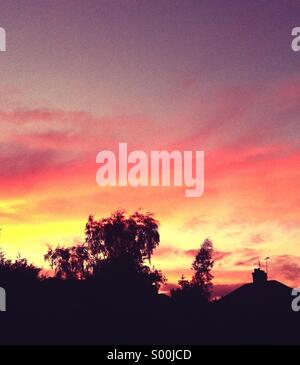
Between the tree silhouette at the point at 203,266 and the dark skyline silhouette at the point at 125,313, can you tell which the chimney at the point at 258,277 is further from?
the tree silhouette at the point at 203,266

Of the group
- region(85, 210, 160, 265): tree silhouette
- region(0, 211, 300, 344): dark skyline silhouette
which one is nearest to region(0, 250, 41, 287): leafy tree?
region(0, 211, 300, 344): dark skyline silhouette

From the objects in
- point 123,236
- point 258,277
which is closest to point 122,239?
point 123,236

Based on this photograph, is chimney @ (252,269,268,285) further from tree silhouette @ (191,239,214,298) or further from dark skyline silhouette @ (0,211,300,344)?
tree silhouette @ (191,239,214,298)

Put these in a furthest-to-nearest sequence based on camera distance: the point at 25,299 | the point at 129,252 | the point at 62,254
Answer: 1. the point at 62,254
2. the point at 129,252
3. the point at 25,299

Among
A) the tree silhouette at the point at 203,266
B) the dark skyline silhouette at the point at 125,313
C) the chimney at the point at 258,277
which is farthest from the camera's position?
the tree silhouette at the point at 203,266

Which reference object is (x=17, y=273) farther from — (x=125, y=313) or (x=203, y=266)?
(x=203, y=266)

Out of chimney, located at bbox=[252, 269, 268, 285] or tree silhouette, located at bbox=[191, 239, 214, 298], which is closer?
chimney, located at bbox=[252, 269, 268, 285]

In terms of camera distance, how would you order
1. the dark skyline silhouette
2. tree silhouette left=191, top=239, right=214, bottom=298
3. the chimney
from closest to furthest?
the dark skyline silhouette < the chimney < tree silhouette left=191, top=239, right=214, bottom=298

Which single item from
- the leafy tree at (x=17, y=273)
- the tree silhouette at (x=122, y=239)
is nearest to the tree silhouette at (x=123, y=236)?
the tree silhouette at (x=122, y=239)

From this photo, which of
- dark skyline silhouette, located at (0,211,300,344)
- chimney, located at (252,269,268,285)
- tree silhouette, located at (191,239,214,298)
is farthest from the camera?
tree silhouette, located at (191,239,214,298)

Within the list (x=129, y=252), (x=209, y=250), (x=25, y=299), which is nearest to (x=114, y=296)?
(x=25, y=299)
